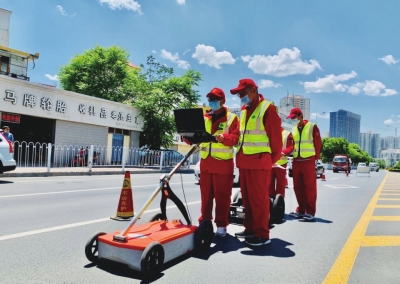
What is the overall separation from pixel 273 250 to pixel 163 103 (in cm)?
2136

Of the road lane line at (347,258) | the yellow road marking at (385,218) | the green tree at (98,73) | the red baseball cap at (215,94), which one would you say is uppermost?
the green tree at (98,73)

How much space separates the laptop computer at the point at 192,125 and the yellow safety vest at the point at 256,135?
2.02 ft

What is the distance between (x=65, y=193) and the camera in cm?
879

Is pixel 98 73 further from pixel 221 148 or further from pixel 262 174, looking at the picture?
pixel 262 174

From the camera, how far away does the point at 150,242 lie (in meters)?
3.18

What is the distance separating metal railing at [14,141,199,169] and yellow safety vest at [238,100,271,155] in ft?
41.9

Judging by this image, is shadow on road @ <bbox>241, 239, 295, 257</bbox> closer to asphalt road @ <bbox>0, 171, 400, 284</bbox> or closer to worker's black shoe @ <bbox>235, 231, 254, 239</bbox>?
asphalt road @ <bbox>0, 171, 400, 284</bbox>

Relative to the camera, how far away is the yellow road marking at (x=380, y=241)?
4641mm

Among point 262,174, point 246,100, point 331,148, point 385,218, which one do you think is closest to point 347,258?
point 262,174

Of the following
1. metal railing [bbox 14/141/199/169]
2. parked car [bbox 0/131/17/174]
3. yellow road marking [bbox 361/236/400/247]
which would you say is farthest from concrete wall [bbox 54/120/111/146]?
yellow road marking [bbox 361/236/400/247]

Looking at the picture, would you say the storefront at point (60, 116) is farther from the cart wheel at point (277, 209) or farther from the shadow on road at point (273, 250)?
the shadow on road at point (273, 250)

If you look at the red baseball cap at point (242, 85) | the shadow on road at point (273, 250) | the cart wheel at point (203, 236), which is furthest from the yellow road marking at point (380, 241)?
Answer: the red baseball cap at point (242, 85)

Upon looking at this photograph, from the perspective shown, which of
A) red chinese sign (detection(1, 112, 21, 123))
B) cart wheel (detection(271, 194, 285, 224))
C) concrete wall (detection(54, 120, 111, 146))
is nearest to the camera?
cart wheel (detection(271, 194, 285, 224))

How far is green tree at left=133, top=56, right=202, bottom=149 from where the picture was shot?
25.0 m
